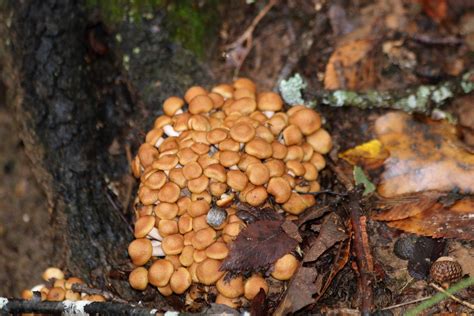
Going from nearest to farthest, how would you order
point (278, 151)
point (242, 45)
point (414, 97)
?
1. point (278, 151)
2. point (414, 97)
3. point (242, 45)

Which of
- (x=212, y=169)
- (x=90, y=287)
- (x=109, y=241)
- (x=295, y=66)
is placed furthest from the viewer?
(x=295, y=66)

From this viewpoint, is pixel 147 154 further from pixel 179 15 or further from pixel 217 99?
A: pixel 179 15

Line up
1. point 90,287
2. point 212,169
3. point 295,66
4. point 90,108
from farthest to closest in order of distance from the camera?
1. point 295,66
2. point 90,108
3. point 90,287
4. point 212,169

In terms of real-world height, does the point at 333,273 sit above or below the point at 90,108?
below

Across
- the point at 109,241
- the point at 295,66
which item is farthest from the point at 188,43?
the point at 109,241

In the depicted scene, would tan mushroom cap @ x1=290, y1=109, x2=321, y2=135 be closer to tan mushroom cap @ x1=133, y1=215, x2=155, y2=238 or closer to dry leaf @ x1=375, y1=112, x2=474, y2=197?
dry leaf @ x1=375, y1=112, x2=474, y2=197

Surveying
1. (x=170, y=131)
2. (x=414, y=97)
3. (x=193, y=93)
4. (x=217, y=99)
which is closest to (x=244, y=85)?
(x=217, y=99)

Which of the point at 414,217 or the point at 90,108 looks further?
the point at 90,108

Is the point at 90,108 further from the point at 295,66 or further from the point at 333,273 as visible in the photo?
the point at 333,273
